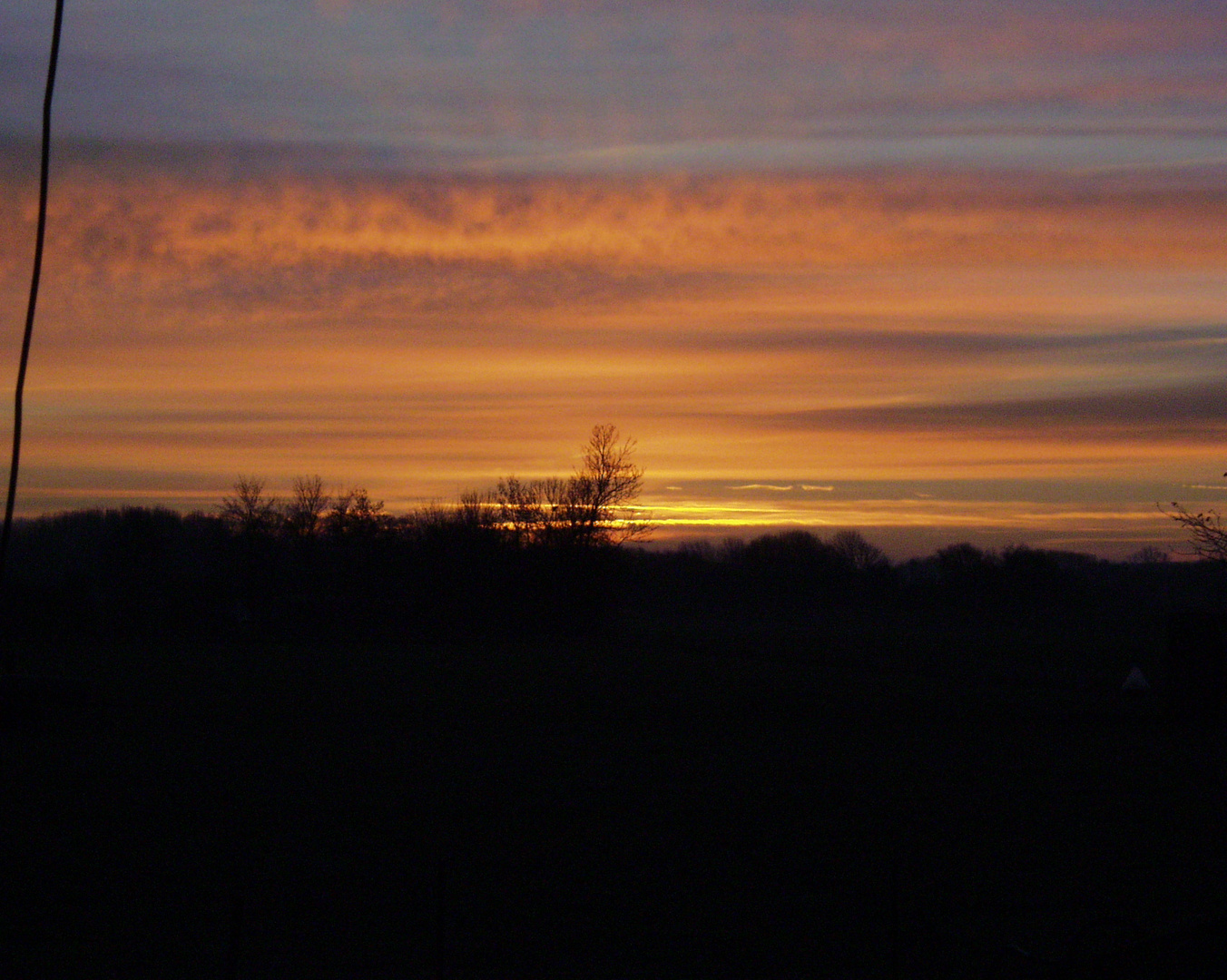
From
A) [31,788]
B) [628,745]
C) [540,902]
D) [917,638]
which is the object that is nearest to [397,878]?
[540,902]

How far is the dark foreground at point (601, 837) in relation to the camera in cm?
869

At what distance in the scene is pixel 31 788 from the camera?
49.0 ft

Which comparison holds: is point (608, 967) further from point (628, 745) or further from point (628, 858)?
point (628, 745)

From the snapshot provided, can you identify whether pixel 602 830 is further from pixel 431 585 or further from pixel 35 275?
pixel 431 585

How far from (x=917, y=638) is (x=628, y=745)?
39429 millimetres

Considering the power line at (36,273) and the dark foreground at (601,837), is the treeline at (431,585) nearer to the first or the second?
the dark foreground at (601,837)

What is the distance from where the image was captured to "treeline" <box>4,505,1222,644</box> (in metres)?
49.6

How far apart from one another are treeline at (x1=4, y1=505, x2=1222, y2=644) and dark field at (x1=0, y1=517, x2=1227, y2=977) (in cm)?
1922

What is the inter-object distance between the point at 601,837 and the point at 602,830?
0.32 meters

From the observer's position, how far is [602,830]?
13.0 metres

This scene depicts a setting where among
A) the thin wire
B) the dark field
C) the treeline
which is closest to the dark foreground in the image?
the dark field

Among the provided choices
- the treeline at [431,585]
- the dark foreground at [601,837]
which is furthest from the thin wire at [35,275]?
the treeline at [431,585]

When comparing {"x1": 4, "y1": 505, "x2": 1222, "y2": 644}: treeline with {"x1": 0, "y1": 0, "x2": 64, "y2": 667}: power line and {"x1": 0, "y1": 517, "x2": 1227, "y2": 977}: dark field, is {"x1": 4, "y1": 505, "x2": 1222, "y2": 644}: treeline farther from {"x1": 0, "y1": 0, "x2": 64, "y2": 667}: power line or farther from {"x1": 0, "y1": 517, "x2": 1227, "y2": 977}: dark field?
{"x1": 0, "y1": 0, "x2": 64, "y2": 667}: power line

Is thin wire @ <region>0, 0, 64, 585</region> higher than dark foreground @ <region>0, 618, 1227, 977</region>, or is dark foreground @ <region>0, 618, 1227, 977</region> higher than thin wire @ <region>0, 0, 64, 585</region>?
thin wire @ <region>0, 0, 64, 585</region>
